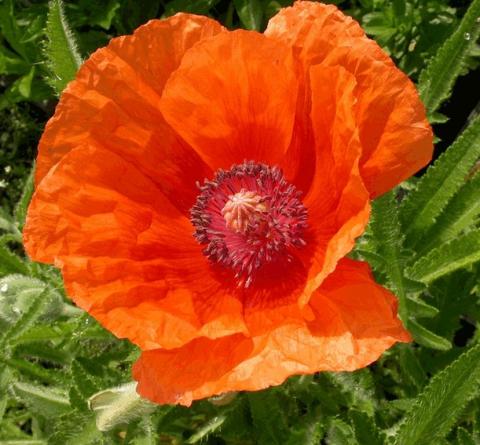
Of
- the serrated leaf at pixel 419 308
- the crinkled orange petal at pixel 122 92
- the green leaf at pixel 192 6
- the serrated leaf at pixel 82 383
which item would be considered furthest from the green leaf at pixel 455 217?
the green leaf at pixel 192 6

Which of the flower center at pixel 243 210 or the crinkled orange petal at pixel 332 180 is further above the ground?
the crinkled orange petal at pixel 332 180

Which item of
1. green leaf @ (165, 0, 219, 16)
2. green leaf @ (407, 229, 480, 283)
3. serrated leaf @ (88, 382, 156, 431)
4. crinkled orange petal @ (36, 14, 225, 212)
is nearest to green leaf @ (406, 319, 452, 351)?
green leaf @ (407, 229, 480, 283)

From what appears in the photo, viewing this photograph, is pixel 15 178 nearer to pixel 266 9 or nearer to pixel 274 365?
pixel 266 9

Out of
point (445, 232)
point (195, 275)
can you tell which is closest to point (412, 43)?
point (445, 232)

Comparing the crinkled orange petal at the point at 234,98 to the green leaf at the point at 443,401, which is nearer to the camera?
the green leaf at the point at 443,401

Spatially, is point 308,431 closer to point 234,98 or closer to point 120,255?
point 120,255

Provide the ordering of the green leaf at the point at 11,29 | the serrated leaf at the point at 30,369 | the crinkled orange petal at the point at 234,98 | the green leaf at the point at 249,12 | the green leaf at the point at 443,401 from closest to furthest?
the green leaf at the point at 443,401
the crinkled orange petal at the point at 234,98
the serrated leaf at the point at 30,369
the green leaf at the point at 249,12
the green leaf at the point at 11,29

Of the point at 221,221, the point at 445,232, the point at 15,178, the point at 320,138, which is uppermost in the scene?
the point at 320,138

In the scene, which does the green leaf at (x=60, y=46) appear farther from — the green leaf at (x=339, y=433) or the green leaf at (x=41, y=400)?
the green leaf at (x=339, y=433)

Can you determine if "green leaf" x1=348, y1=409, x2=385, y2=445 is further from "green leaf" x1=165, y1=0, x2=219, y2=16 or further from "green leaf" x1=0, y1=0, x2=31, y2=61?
"green leaf" x1=0, y1=0, x2=31, y2=61
